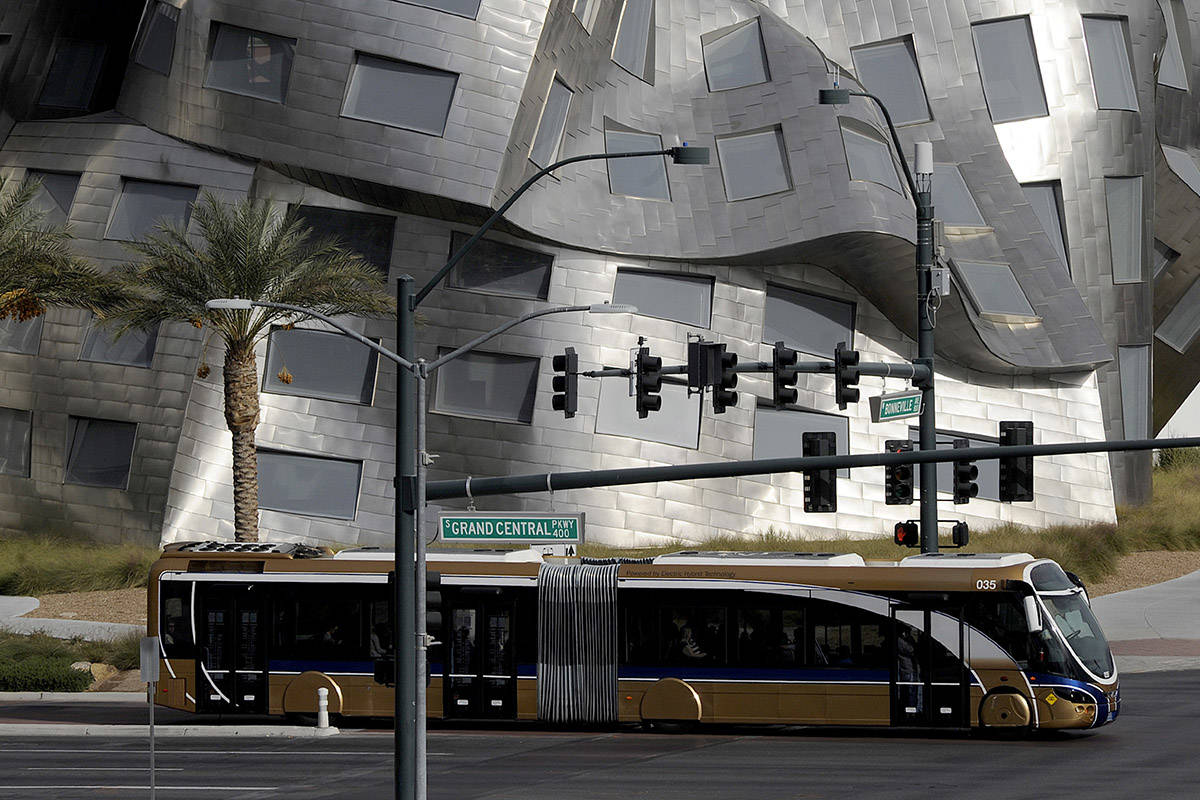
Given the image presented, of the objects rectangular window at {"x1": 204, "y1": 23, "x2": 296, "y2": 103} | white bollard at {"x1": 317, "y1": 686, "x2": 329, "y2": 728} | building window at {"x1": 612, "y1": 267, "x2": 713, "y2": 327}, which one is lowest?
white bollard at {"x1": 317, "y1": 686, "x2": 329, "y2": 728}

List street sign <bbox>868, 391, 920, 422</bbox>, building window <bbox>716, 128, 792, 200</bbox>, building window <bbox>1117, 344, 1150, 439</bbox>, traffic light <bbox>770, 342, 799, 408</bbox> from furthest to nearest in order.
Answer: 1. building window <bbox>1117, 344, 1150, 439</bbox>
2. building window <bbox>716, 128, 792, 200</bbox>
3. street sign <bbox>868, 391, 920, 422</bbox>
4. traffic light <bbox>770, 342, 799, 408</bbox>

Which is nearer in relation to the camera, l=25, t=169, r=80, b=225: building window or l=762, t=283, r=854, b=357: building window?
l=25, t=169, r=80, b=225: building window

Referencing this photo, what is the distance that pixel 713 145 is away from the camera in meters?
46.2

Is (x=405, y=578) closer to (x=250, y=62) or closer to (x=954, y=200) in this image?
(x=250, y=62)

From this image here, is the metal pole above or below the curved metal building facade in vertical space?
below

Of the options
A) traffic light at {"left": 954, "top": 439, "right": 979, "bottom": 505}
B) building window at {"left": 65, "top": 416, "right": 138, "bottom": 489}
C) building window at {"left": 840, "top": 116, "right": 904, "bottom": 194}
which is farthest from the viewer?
building window at {"left": 840, "top": 116, "right": 904, "bottom": 194}

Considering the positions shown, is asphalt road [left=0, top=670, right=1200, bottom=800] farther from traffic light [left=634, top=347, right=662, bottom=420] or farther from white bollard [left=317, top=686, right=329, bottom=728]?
traffic light [left=634, top=347, right=662, bottom=420]

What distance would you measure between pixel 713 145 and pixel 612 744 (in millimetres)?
25875

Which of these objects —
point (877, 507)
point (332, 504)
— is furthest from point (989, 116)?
point (332, 504)

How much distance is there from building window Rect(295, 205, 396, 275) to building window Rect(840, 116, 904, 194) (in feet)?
44.4

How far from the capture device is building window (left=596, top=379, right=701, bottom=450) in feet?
145

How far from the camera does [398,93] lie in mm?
42094

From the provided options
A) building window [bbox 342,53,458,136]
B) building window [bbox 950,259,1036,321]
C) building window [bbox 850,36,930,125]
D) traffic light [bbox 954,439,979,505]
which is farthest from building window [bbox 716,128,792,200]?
traffic light [bbox 954,439,979,505]

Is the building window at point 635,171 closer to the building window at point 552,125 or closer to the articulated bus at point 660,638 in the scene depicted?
the building window at point 552,125
